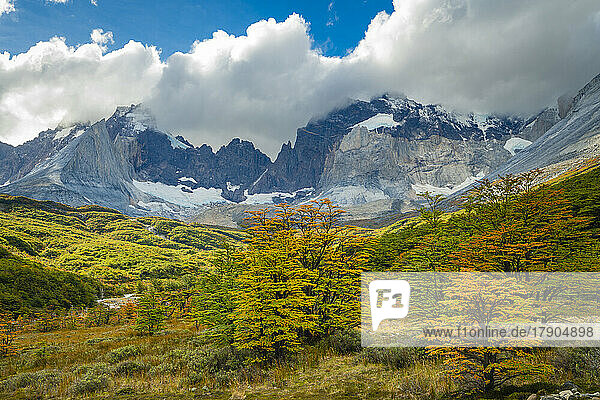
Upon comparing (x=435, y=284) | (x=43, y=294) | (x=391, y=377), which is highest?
(x=435, y=284)

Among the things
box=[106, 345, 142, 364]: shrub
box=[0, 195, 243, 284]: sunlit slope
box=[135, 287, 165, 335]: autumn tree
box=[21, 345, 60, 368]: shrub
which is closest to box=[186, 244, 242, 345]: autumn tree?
box=[106, 345, 142, 364]: shrub

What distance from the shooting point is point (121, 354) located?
17.9m

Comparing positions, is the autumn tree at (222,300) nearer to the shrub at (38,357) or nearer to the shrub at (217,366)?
the shrub at (217,366)

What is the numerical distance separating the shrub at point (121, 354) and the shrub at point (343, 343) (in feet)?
37.7

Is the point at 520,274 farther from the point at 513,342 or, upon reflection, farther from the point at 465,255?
the point at 513,342

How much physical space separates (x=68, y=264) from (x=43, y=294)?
1678 inches

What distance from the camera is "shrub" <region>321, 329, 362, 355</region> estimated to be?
14283mm

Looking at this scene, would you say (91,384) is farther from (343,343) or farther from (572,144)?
(572,144)

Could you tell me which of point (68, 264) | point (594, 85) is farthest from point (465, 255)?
point (594, 85)

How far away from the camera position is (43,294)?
4622 cm

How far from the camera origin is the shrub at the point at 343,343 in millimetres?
14283

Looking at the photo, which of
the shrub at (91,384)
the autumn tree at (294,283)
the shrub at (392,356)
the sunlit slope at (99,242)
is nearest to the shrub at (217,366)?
the autumn tree at (294,283)

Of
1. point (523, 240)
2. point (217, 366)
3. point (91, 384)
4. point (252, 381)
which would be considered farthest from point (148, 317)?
point (523, 240)

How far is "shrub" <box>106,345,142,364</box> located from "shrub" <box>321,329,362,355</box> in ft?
37.7
